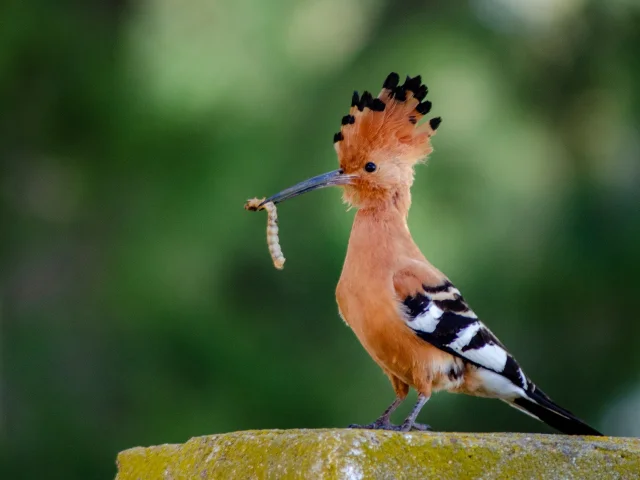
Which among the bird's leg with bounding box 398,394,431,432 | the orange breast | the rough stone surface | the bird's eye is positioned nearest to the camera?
the rough stone surface

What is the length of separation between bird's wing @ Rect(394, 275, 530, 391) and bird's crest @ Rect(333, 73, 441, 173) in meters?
0.31

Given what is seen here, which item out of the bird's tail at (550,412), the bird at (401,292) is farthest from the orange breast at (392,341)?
the bird's tail at (550,412)

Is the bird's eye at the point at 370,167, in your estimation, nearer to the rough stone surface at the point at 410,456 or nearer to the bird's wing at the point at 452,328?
the bird's wing at the point at 452,328

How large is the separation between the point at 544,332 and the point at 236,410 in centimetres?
132

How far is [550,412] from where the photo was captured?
7.66 ft

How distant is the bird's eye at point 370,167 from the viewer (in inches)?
93.7

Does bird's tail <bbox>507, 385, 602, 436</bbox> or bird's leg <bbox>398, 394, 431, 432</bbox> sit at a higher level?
bird's leg <bbox>398, 394, 431, 432</bbox>

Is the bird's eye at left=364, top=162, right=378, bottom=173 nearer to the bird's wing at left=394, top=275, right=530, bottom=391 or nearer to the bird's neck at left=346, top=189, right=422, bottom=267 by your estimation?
the bird's neck at left=346, top=189, right=422, bottom=267

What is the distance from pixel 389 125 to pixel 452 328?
0.46 meters

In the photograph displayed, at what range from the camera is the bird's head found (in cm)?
236

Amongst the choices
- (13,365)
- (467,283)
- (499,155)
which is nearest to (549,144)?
(499,155)

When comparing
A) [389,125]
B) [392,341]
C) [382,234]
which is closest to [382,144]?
[389,125]

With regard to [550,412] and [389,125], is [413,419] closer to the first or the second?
[550,412]

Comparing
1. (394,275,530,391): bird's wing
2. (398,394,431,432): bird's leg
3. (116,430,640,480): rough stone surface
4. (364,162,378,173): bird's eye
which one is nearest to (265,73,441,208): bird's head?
(364,162,378,173): bird's eye
